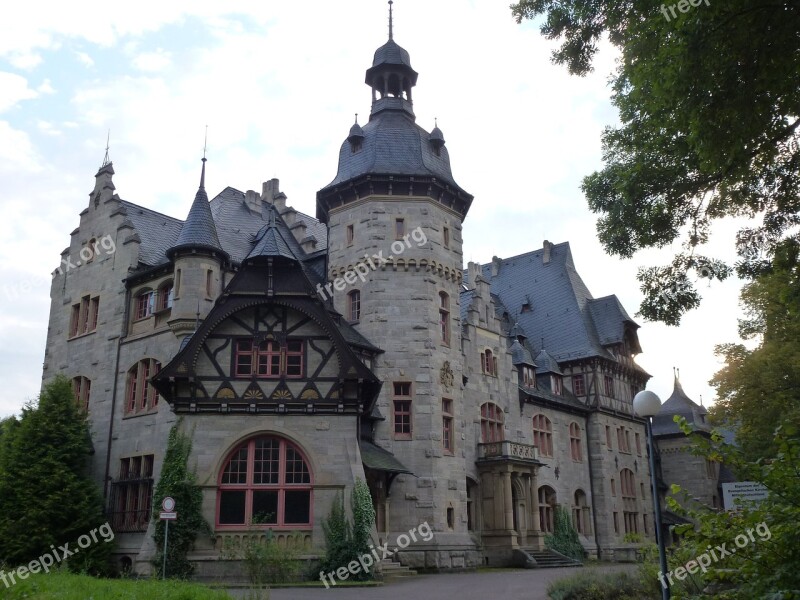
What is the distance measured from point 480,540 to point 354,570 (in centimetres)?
1231

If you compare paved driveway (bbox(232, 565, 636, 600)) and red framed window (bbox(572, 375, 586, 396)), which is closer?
paved driveway (bbox(232, 565, 636, 600))

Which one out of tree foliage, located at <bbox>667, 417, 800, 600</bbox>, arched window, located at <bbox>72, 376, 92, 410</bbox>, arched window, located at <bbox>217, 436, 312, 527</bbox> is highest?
arched window, located at <bbox>72, 376, 92, 410</bbox>

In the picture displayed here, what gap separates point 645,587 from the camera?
15.3 meters

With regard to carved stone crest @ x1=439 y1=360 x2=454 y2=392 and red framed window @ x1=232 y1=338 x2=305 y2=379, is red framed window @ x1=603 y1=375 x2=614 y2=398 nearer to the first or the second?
carved stone crest @ x1=439 y1=360 x2=454 y2=392

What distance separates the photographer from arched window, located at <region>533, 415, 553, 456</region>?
124 feet

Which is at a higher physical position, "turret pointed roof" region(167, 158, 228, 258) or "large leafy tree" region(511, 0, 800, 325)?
"turret pointed roof" region(167, 158, 228, 258)

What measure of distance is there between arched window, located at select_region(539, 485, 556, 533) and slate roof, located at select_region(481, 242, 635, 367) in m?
8.61

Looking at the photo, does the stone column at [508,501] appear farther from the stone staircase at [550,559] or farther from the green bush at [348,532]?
the green bush at [348,532]

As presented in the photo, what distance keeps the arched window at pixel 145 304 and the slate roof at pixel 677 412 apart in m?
34.2

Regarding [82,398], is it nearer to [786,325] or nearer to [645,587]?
[645,587]

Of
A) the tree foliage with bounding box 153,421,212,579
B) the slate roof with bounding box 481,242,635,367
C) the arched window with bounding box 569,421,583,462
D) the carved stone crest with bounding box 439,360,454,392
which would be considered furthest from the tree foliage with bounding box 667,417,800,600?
the slate roof with bounding box 481,242,635,367

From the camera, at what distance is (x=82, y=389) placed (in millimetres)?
30500

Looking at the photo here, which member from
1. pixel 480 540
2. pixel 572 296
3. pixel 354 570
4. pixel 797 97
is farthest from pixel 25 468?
pixel 572 296

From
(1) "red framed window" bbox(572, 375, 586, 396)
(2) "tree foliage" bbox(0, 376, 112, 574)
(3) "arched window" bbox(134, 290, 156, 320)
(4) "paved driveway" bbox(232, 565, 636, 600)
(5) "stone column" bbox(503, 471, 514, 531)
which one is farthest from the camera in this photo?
(1) "red framed window" bbox(572, 375, 586, 396)
